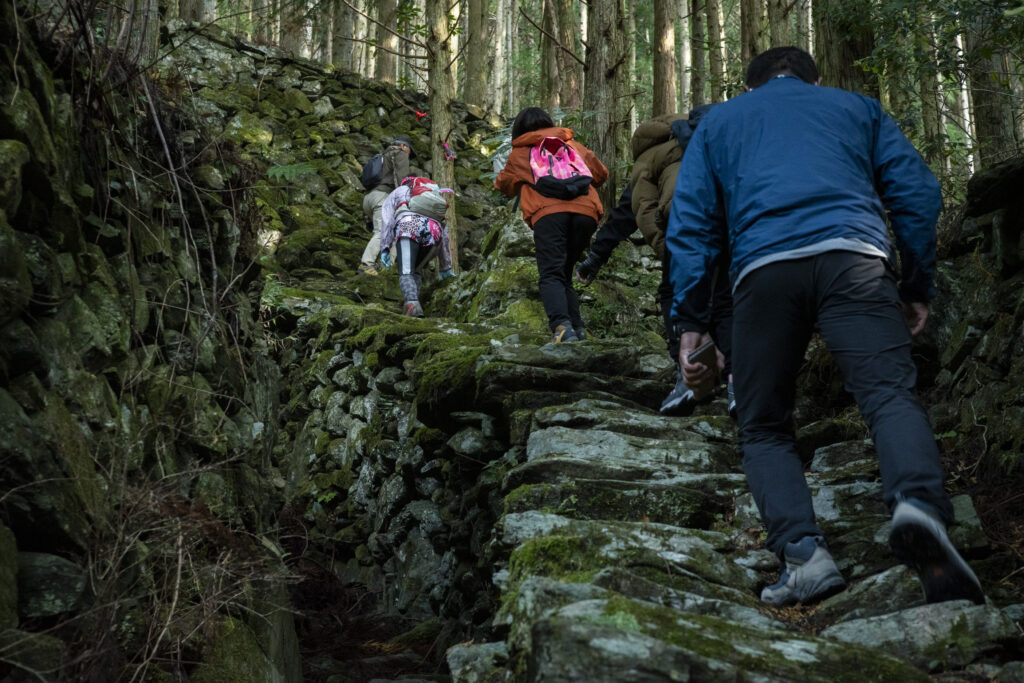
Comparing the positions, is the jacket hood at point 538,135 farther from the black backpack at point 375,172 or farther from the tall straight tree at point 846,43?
the black backpack at point 375,172

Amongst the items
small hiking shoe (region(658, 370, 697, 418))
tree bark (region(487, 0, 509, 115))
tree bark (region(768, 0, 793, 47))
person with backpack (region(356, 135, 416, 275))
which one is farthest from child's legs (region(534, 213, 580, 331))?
tree bark (region(487, 0, 509, 115))

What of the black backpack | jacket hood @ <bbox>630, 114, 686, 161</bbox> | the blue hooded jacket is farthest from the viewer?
the black backpack

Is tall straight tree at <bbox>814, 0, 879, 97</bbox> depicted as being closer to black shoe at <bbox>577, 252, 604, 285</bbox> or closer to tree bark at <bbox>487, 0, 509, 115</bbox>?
black shoe at <bbox>577, 252, 604, 285</bbox>

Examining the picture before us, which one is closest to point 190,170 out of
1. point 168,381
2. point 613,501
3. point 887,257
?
point 168,381

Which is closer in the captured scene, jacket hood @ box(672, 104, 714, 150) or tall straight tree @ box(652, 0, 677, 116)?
jacket hood @ box(672, 104, 714, 150)

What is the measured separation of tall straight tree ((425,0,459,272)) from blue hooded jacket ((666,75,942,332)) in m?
7.30

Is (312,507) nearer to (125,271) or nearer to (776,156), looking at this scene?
(125,271)

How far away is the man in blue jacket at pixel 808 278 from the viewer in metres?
2.35

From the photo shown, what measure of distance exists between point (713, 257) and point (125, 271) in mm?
3066

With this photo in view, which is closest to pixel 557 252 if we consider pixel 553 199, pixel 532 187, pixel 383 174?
pixel 553 199

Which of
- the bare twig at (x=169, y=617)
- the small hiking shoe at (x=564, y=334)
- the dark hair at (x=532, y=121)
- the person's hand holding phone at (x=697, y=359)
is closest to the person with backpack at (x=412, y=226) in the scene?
the dark hair at (x=532, y=121)

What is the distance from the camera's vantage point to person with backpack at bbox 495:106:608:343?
5.97 metres

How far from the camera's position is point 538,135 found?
5.99 meters

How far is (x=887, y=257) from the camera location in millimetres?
2578
